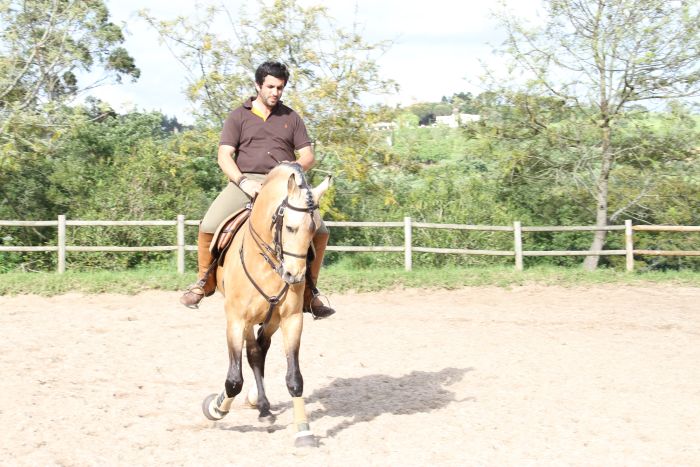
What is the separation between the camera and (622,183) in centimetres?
2053

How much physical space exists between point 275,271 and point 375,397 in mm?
2380

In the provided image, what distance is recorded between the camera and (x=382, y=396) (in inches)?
315

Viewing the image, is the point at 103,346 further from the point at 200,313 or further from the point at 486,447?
the point at 486,447

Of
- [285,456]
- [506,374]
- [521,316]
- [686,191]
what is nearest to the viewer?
[285,456]

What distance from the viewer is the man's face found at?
6582 millimetres

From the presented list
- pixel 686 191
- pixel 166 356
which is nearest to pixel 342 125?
pixel 686 191

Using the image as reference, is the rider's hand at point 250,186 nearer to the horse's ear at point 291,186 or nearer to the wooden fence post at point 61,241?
the horse's ear at point 291,186

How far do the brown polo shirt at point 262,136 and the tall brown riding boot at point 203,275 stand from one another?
2.40 feet

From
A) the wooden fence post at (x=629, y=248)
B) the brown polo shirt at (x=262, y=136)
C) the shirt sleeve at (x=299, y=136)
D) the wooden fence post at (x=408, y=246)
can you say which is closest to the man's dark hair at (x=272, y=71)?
the brown polo shirt at (x=262, y=136)

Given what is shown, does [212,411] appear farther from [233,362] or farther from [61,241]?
[61,241]

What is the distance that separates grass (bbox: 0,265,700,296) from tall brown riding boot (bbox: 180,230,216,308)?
835 cm

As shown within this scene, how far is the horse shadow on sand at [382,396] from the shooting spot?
24.0ft

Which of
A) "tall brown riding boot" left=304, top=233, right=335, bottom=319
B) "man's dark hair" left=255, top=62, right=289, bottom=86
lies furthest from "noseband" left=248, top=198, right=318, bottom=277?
"man's dark hair" left=255, top=62, right=289, bottom=86

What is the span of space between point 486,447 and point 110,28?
1992 centimetres
